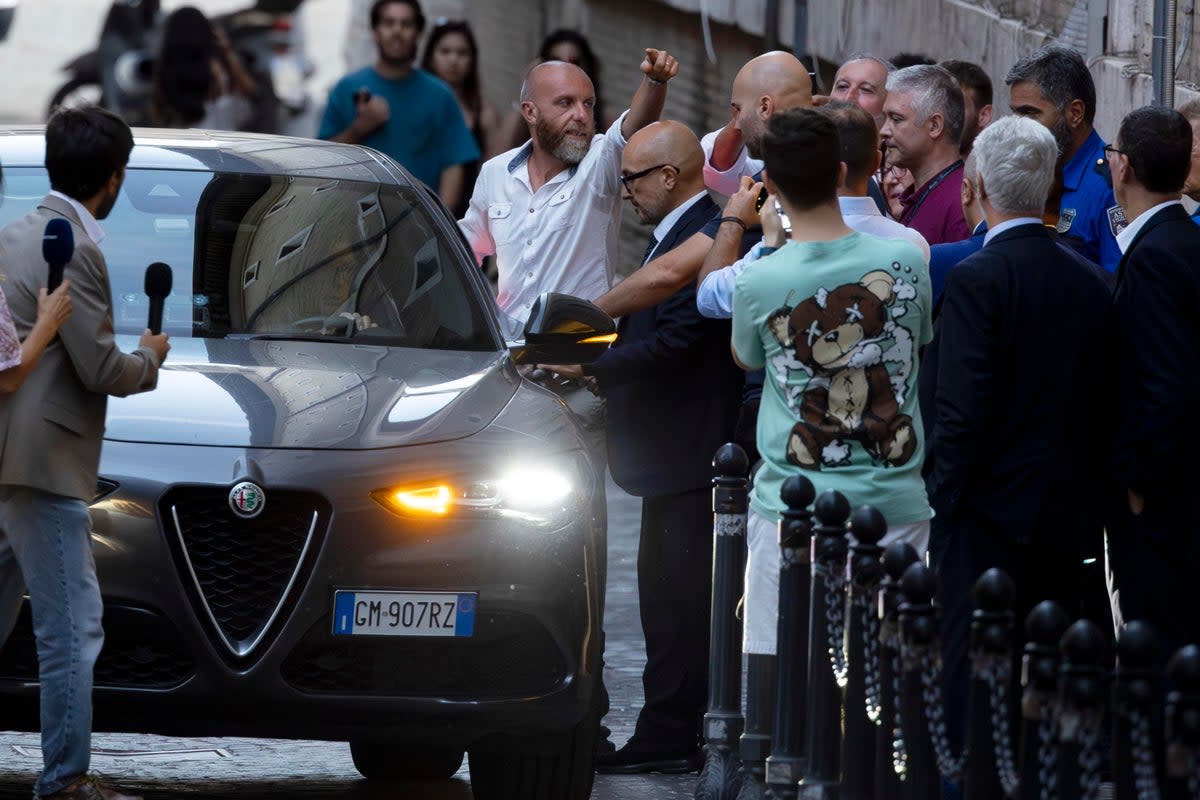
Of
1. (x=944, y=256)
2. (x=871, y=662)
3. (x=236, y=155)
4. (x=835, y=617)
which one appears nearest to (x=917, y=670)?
(x=871, y=662)

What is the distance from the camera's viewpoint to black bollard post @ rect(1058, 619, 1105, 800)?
3.85 metres

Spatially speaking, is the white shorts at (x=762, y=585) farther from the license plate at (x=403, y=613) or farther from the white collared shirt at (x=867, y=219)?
the white collared shirt at (x=867, y=219)

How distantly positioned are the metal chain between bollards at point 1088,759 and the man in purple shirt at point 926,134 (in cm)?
390

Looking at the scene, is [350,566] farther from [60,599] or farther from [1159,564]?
[1159,564]

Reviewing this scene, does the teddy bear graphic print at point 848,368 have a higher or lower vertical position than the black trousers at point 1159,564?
higher

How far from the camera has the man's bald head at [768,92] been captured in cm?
759

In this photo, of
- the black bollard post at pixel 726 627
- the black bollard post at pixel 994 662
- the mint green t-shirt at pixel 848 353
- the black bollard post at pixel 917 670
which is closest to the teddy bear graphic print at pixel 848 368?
the mint green t-shirt at pixel 848 353

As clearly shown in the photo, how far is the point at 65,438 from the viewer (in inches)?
230

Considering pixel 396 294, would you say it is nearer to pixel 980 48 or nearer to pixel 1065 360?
pixel 1065 360

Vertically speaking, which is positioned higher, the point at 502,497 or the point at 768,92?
the point at 768,92

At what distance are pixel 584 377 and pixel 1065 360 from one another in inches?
85.9

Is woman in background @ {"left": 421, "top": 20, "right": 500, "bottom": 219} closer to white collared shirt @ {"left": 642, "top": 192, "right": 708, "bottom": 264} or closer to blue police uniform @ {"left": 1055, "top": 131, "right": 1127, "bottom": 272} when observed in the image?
white collared shirt @ {"left": 642, "top": 192, "right": 708, "bottom": 264}

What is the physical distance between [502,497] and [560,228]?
219cm

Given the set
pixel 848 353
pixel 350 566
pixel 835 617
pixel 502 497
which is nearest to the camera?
pixel 835 617
